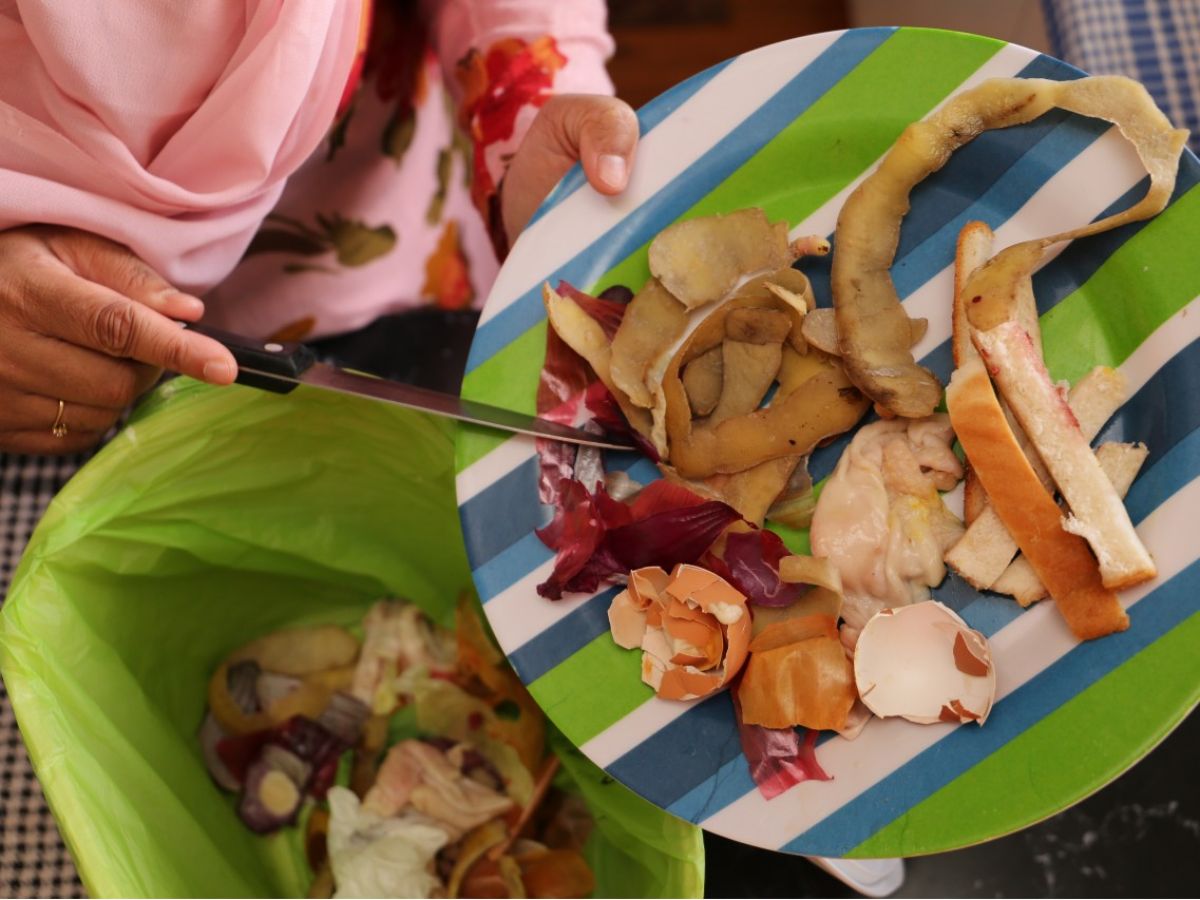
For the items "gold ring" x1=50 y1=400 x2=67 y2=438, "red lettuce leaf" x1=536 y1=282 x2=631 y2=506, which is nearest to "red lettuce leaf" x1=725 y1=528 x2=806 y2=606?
"red lettuce leaf" x1=536 y1=282 x2=631 y2=506

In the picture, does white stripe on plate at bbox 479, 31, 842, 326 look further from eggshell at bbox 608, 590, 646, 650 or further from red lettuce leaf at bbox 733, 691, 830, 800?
red lettuce leaf at bbox 733, 691, 830, 800

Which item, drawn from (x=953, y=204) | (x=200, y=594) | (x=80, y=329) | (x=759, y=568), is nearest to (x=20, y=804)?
(x=200, y=594)

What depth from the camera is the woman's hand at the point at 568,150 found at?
719 millimetres

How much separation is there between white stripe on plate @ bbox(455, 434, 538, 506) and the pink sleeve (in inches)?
10.5

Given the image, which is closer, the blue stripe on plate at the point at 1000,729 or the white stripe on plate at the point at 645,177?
the blue stripe on plate at the point at 1000,729

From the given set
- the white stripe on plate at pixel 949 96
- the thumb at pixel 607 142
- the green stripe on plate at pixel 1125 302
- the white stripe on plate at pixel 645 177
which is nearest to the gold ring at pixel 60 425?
the white stripe on plate at pixel 645 177

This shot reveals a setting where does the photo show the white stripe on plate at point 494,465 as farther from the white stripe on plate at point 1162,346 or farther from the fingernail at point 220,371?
the white stripe on plate at point 1162,346

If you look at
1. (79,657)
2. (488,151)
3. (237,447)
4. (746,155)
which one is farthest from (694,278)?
(79,657)

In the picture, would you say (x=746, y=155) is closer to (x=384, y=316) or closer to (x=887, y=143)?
(x=887, y=143)

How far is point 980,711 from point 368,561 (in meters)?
0.63

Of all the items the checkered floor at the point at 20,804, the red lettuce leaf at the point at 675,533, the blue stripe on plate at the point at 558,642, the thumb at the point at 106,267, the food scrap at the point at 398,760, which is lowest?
the food scrap at the point at 398,760

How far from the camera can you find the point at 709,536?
27.3 inches

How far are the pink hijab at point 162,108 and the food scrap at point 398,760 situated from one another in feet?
1.58

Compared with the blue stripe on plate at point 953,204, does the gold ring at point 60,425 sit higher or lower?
lower
